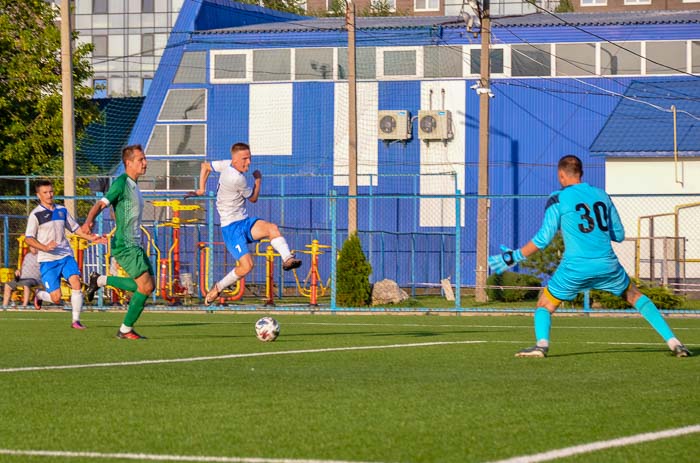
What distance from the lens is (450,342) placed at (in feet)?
41.0

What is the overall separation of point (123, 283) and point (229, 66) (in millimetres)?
28339

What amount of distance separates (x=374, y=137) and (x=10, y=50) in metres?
12.3

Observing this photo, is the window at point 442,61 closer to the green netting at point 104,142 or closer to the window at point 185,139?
the window at point 185,139

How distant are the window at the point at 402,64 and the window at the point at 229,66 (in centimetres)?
477

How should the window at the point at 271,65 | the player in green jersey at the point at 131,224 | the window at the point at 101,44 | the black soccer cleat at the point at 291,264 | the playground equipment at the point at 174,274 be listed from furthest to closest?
the window at the point at 101,44
the window at the point at 271,65
the playground equipment at the point at 174,274
the player in green jersey at the point at 131,224
the black soccer cleat at the point at 291,264

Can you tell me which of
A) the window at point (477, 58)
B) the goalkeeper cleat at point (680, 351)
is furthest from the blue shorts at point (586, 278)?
the window at point (477, 58)

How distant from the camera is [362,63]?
40688 millimetres

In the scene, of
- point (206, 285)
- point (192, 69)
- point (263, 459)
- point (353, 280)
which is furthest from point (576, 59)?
point (263, 459)

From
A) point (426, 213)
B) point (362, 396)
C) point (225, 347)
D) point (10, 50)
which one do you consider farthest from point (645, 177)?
point (362, 396)

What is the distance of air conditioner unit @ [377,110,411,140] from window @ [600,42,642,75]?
646cm

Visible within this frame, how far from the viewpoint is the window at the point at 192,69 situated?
41.0 meters

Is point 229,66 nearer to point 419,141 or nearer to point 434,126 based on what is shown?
→ point 419,141

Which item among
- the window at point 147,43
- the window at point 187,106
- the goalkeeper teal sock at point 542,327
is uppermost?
the window at point 147,43

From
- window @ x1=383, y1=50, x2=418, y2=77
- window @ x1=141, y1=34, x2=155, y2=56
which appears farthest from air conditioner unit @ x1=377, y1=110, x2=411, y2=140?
window @ x1=141, y1=34, x2=155, y2=56
